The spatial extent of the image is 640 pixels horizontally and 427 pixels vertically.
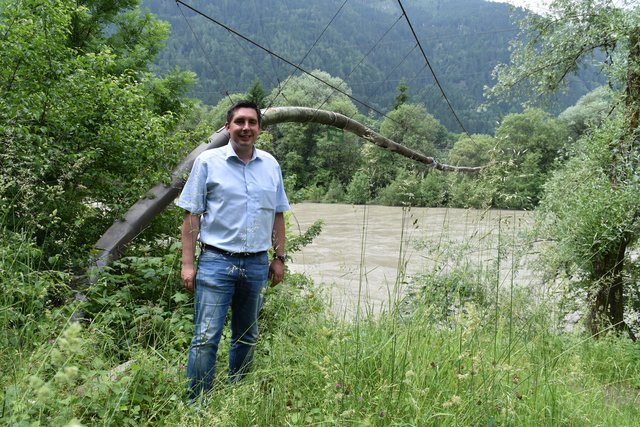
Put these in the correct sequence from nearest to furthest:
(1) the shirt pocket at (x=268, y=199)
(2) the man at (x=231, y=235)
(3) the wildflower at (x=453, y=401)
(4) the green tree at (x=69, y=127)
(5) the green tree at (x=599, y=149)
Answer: (3) the wildflower at (x=453, y=401), (2) the man at (x=231, y=235), (1) the shirt pocket at (x=268, y=199), (4) the green tree at (x=69, y=127), (5) the green tree at (x=599, y=149)

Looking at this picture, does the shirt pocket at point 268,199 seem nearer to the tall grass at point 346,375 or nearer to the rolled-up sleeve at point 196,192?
the rolled-up sleeve at point 196,192

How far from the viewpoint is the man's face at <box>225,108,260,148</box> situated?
300 centimetres

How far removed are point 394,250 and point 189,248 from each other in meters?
19.3

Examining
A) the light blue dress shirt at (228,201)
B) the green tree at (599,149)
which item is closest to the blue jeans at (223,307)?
the light blue dress shirt at (228,201)

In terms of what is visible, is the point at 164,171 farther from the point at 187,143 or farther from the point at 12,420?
the point at 12,420

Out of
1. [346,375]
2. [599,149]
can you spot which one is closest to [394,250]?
[599,149]

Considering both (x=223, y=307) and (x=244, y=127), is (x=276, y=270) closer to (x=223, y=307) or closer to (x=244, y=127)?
(x=223, y=307)

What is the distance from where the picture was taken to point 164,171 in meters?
5.60

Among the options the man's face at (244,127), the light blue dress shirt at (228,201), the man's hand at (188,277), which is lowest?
the man's hand at (188,277)

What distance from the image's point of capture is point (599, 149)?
25.9ft

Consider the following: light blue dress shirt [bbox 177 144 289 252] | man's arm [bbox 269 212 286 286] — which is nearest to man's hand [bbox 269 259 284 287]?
man's arm [bbox 269 212 286 286]

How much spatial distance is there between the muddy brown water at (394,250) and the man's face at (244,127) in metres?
0.76

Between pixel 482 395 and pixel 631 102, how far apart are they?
22.8ft

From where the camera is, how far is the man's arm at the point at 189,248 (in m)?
2.90
